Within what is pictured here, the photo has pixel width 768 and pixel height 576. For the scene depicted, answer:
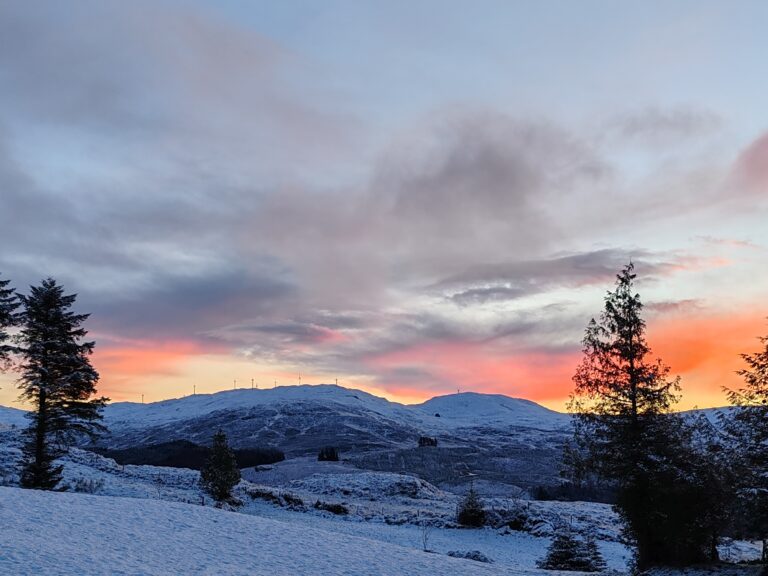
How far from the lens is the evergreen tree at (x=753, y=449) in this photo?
22.0m

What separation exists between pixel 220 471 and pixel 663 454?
36983 millimetres

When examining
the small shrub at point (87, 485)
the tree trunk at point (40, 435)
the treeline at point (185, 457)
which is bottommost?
the treeline at point (185, 457)

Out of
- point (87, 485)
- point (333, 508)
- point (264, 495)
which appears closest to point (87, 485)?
point (87, 485)

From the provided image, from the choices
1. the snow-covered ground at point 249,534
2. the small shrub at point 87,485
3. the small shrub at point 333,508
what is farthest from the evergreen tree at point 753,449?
the small shrub at point 87,485

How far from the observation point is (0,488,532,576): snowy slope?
1694cm

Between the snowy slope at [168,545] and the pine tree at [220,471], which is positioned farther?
the pine tree at [220,471]

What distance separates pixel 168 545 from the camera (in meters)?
20.6

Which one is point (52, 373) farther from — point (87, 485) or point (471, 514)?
point (471, 514)

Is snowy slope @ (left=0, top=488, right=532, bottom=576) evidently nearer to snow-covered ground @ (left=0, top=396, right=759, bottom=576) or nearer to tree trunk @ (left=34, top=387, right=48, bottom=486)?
snow-covered ground @ (left=0, top=396, right=759, bottom=576)

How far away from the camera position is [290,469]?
90062 mm

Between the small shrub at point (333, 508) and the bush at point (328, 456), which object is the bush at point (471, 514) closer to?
the small shrub at point (333, 508)

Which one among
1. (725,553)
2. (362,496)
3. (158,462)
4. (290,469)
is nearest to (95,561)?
(725,553)

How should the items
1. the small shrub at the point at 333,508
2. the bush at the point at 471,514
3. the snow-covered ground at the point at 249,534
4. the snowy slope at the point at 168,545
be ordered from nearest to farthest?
the snowy slope at the point at 168,545 < the snow-covered ground at the point at 249,534 < the bush at the point at 471,514 < the small shrub at the point at 333,508

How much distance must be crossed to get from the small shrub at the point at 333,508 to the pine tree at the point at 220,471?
313 inches
